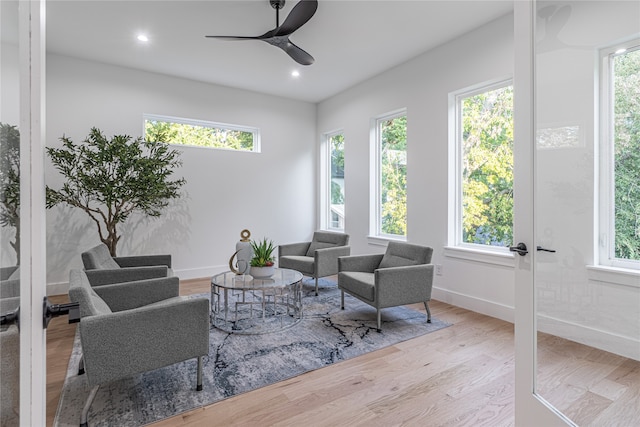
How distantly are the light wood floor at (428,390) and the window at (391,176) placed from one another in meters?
→ 2.24

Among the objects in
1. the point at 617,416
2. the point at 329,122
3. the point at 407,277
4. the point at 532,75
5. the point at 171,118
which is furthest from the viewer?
Result: the point at 329,122

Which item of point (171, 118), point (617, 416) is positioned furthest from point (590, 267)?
point (171, 118)

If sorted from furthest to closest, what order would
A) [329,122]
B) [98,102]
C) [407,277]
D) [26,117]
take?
[329,122], [98,102], [407,277], [26,117]

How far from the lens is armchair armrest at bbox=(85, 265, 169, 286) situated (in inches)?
105

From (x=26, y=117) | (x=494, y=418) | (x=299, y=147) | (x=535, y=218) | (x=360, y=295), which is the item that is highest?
(x=299, y=147)

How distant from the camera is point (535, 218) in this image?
4.86ft

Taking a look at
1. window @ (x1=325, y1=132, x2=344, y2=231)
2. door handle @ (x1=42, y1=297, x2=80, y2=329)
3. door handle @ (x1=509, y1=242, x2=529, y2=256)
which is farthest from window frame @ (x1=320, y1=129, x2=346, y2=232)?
door handle @ (x1=42, y1=297, x2=80, y2=329)

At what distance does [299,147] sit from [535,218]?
4947mm

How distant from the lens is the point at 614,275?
1478 millimetres

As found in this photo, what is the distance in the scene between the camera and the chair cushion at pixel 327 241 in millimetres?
4634

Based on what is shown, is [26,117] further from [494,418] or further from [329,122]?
[329,122]

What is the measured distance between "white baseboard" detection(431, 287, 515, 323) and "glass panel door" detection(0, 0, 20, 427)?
12.0 feet

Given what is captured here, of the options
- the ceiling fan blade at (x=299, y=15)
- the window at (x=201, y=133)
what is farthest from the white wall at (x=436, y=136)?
the ceiling fan blade at (x=299, y=15)

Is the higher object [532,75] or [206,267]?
[532,75]
